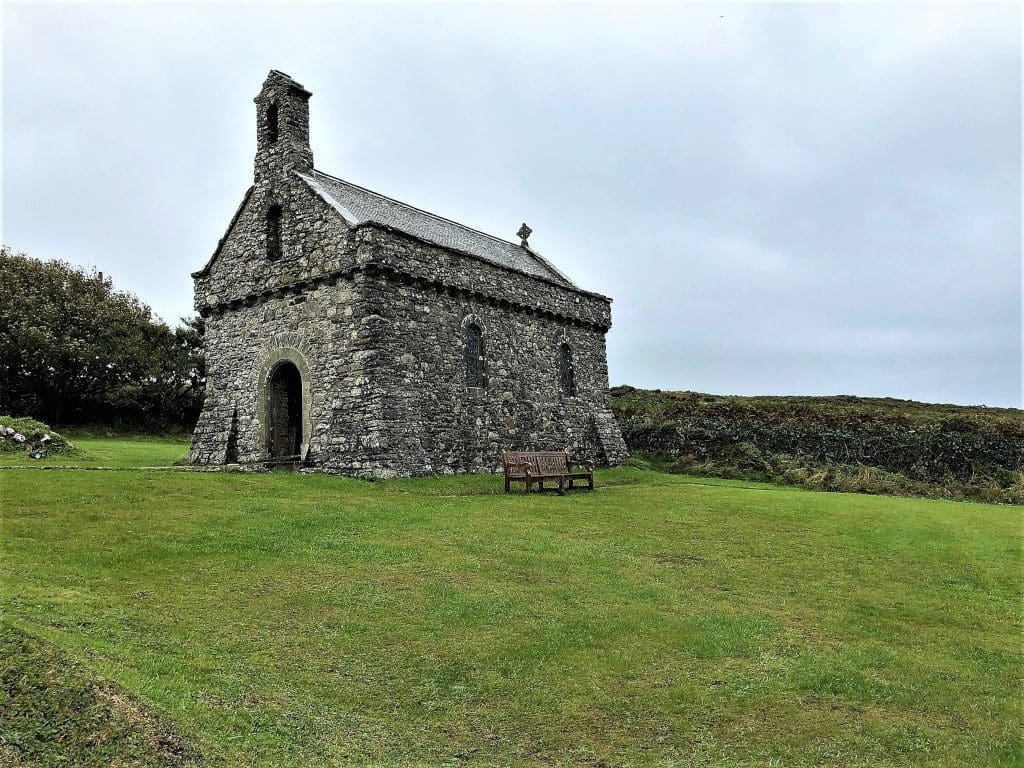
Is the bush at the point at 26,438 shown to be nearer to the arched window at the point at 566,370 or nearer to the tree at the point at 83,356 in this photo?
the arched window at the point at 566,370

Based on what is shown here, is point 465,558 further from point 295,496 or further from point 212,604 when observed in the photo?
point 295,496

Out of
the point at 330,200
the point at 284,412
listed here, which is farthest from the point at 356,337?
the point at 284,412

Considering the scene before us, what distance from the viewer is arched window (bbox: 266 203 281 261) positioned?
2258 centimetres

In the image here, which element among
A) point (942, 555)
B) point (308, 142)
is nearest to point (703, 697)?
point (942, 555)

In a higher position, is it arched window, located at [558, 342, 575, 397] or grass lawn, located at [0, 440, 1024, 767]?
arched window, located at [558, 342, 575, 397]

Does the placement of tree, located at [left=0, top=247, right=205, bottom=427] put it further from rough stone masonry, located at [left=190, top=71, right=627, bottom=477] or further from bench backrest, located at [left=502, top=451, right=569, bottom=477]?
bench backrest, located at [left=502, top=451, right=569, bottom=477]

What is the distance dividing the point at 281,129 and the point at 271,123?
0.86m

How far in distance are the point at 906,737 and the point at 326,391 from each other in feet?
53.8

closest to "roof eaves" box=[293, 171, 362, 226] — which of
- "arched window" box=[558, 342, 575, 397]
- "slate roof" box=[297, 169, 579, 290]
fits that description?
"slate roof" box=[297, 169, 579, 290]

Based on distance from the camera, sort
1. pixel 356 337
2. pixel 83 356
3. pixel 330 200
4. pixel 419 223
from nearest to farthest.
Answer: pixel 356 337, pixel 330 200, pixel 419 223, pixel 83 356

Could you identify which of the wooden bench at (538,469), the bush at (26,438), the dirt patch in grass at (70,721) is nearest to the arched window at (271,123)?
the bush at (26,438)

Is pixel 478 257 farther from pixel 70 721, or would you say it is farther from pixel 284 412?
pixel 70 721

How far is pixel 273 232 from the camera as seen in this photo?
2273 cm

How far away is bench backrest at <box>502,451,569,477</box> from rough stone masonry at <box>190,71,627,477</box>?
1873mm
